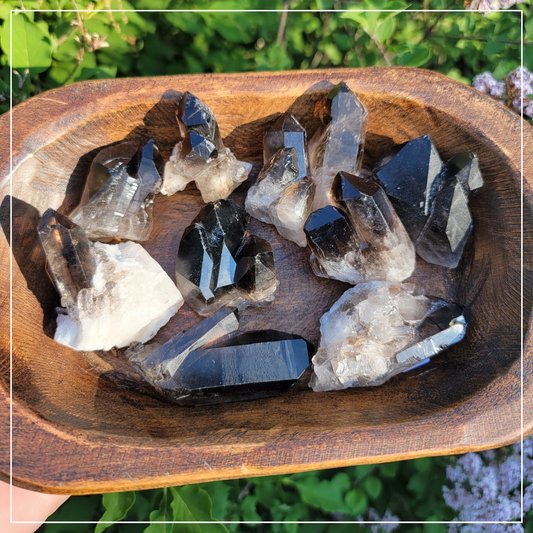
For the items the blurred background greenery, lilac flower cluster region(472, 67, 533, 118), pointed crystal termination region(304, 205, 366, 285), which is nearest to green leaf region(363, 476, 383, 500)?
the blurred background greenery

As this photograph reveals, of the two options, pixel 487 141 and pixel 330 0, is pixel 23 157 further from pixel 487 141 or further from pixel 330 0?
pixel 487 141

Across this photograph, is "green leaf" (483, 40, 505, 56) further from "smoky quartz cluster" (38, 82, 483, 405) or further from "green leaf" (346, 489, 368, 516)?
"green leaf" (346, 489, 368, 516)

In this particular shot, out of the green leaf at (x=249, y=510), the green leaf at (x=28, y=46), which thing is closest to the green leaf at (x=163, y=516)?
the green leaf at (x=249, y=510)

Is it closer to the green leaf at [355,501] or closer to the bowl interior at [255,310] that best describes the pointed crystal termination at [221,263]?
the bowl interior at [255,310]

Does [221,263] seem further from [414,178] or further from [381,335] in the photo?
[414,178]

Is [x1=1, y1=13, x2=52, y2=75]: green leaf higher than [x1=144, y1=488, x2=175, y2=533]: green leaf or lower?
higher

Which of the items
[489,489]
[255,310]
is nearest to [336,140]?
[255,310]
